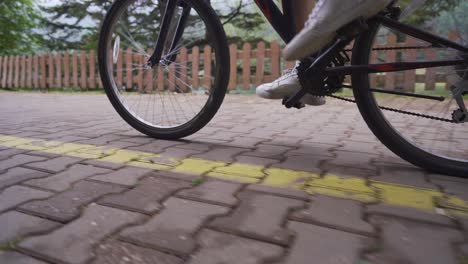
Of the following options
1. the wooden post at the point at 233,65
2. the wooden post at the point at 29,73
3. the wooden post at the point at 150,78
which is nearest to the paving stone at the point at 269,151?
the wooden post at the point at 150,78

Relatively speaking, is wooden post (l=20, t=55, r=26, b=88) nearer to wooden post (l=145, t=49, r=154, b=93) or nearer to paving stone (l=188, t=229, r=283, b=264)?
wooden post (l=145, t=49, r=154, b=93)

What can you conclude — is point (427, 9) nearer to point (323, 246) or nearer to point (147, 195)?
point (323, 246)

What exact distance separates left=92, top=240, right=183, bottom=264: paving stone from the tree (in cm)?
1677

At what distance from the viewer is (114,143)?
2191 millimetres

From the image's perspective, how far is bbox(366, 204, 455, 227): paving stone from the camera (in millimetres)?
1114

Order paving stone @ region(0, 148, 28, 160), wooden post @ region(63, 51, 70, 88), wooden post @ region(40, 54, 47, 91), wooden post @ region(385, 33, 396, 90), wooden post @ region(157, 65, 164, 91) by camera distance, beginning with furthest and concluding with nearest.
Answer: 1. wooden post @ region(40, 54, 47, 91)
2. wooden post @ region(63, 51, 70, 88)
3. wooden post @ region(157, 65, 164, 91)
4. paving stone @ region(0, 148, 28, 160)
5. wooden post @ region(385, 33, 396, 90)

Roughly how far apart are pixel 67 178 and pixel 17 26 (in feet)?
54.2

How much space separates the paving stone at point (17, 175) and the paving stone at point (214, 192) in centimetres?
71

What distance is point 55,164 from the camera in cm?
167

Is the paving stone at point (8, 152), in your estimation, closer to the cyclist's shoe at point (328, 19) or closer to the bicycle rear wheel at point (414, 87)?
the cyclist's shoe at point (328, 19)

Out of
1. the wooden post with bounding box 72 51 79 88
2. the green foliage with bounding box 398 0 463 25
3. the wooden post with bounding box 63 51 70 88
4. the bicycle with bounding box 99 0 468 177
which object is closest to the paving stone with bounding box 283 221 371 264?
the bicycle with bounding box 99 0 468 177

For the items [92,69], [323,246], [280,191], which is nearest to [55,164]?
[280,191]

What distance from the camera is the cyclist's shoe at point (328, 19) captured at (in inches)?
55.9

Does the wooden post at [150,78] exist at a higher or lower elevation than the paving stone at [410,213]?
higher
